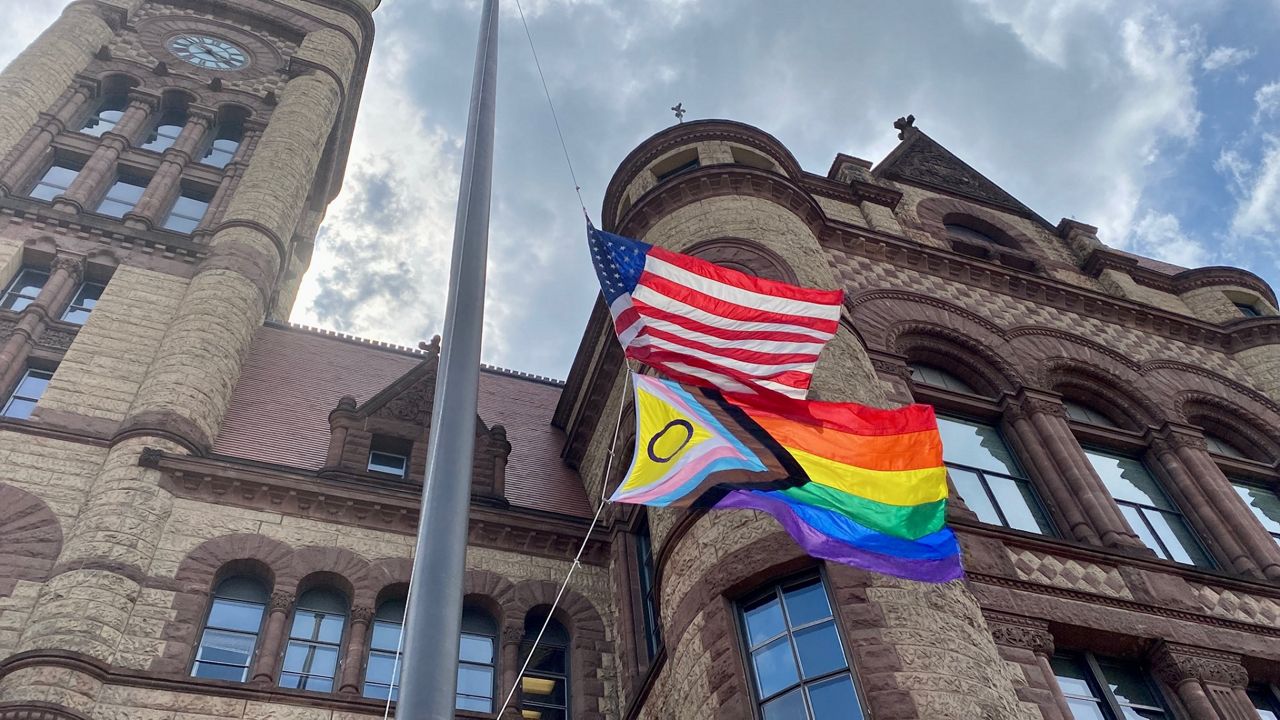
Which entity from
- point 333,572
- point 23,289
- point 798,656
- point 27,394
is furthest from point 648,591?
point 23,289

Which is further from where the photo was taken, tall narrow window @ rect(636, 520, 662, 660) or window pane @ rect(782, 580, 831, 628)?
tall narrow window @ rect(636, 520, 662, 660)

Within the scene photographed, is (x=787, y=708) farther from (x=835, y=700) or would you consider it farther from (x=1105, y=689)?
(x=1105, y=689)

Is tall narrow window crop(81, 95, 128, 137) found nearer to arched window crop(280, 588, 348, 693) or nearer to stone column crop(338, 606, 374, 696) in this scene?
arched window crop(280, 588, 348, 693)

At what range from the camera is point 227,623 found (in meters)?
13.2

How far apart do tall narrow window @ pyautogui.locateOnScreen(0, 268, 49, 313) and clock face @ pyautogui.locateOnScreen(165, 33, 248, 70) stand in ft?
37.1

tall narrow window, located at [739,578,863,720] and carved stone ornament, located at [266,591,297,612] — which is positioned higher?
carved stone ornament, located at [266,591,297,612]

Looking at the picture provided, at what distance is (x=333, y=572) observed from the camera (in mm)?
14078

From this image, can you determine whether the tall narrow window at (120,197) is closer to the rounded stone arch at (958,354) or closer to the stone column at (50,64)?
the stone column at (50,64)

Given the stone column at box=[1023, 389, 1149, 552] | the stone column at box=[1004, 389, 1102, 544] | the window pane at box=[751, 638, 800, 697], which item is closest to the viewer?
the window pane at box=[751, 638, 800, 697]

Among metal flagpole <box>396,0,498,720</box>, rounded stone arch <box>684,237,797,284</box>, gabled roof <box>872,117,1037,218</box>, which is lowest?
metal flagpole <box>396,0,498,720</box>

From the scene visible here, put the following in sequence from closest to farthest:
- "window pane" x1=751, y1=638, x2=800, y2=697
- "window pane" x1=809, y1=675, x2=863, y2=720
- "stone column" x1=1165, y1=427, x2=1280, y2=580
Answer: "window pane" x1=809, y1=675, x2=863, y2=720, "window pane" x1=751, y1=638, x2=800, y2=697, "stone column" x1=1165, y1=427, x2=1280, y2=580

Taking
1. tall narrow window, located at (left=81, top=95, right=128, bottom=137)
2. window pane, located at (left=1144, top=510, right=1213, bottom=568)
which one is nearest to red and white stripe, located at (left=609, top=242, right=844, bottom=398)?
window pane, located at (left=1144, top=510, right=1213, bottom=568)

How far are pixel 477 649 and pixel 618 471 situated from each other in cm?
357

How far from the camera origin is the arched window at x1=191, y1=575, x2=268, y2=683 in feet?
41.4
